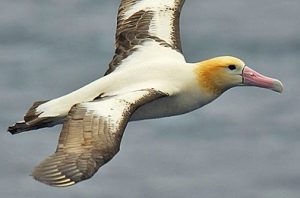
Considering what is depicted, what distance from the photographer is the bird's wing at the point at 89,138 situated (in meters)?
24.2

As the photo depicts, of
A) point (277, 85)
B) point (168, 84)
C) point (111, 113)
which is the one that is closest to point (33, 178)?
point (111, 113)

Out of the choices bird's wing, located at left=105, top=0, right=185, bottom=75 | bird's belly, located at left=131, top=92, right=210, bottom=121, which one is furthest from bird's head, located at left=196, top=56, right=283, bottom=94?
bird's wing, located at left=105, top=0, right=185, bottom=75

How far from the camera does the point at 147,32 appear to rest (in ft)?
102

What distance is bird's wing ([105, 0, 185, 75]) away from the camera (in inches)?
1180

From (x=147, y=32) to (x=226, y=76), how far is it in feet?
8.54

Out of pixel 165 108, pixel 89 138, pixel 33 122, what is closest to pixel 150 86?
pixel 165 108

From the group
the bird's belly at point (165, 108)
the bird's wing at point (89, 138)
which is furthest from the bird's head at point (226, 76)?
the bird's wing at point (89, 138)

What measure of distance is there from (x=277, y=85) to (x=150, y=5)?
12.8 feet

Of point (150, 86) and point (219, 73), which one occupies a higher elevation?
point (219, 73)

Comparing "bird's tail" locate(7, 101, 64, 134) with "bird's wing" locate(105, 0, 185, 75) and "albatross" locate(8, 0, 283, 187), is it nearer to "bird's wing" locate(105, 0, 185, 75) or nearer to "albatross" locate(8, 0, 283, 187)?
"albatross" locate(8, 0, 283, 187)

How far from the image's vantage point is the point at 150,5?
32.0 metres

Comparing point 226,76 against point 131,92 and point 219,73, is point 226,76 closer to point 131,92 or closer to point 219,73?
point 219,73

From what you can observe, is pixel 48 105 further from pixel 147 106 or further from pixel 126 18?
pixel 126 18

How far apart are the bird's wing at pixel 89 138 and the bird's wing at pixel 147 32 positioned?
8.74ft
